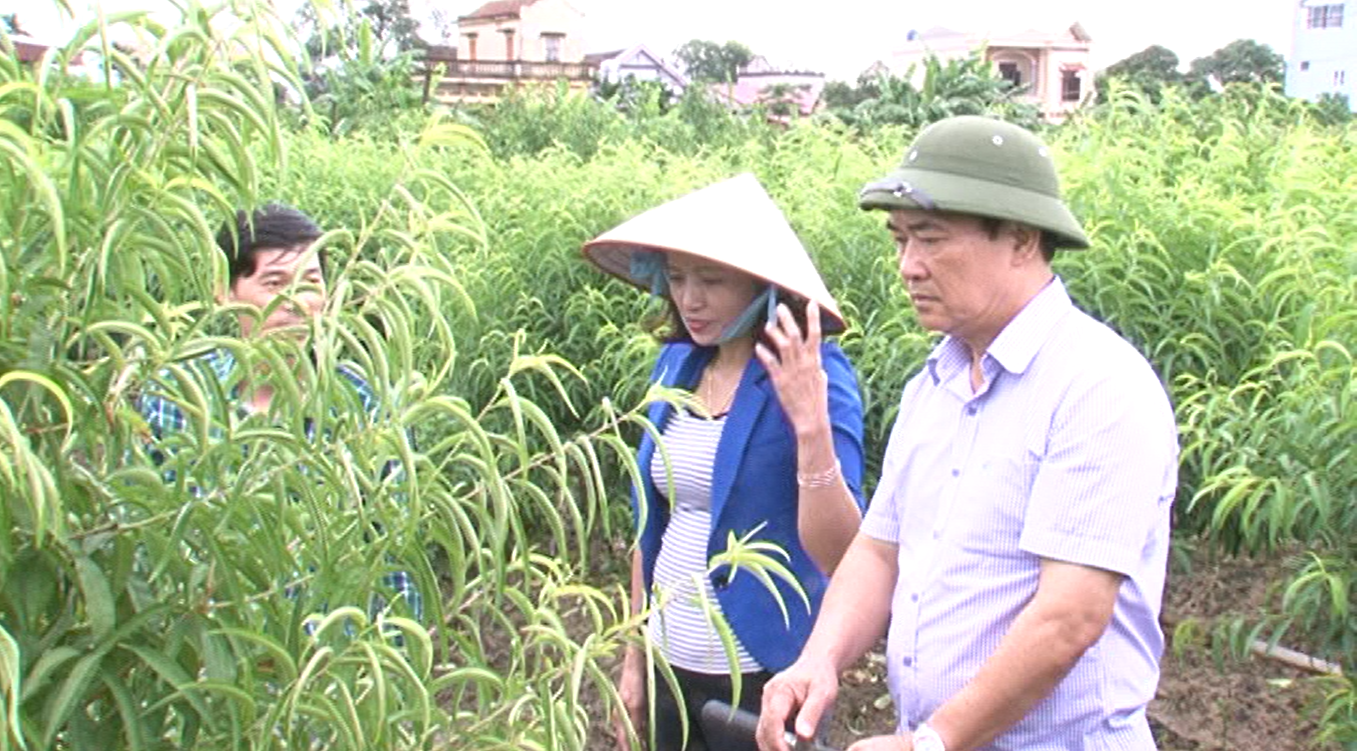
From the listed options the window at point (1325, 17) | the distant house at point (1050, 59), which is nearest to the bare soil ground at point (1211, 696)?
the distant house at point (1050, 59)

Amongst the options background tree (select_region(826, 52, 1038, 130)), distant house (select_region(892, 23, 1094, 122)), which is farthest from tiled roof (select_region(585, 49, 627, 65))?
background tree (select_region(826, 52, 1038, 130))

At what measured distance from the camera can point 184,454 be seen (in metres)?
1.92

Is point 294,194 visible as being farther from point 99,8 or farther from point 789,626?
point 99,8

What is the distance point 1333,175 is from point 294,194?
4577mm

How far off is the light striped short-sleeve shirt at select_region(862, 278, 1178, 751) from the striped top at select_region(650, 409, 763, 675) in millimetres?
722

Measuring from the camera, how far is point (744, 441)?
3.43 metres

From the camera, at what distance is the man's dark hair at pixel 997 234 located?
8.75 feet

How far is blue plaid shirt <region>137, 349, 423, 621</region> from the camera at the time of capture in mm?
1933

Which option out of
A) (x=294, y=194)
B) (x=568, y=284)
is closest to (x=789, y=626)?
(x=568, y=284)

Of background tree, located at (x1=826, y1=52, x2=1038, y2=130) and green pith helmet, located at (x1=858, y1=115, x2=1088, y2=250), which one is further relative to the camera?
background tree, located at (x1=826, y1=52, x2=1038, y2=130)

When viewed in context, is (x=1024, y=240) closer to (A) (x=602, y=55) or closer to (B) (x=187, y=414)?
(B) (x=187, y=414)

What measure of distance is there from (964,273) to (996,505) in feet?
1.10

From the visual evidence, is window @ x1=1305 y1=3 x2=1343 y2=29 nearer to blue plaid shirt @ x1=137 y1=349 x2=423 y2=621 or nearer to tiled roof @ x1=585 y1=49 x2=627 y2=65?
tiled roof @ x1=585 y1=49 x2=627 y2=65

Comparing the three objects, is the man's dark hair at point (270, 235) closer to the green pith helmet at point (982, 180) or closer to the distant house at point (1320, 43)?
the green pith helmet at point (982, 180)
